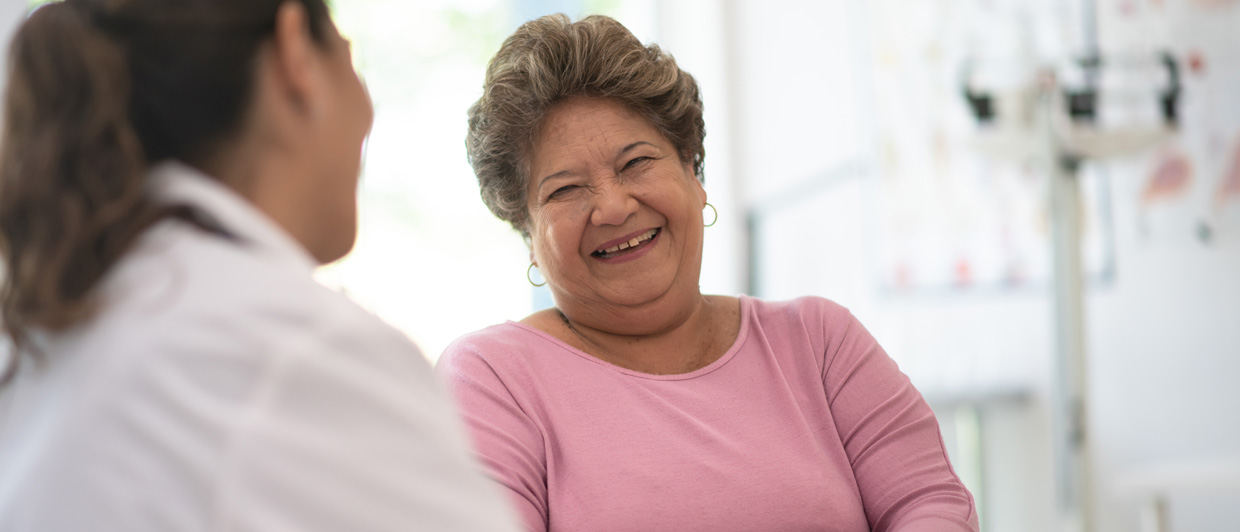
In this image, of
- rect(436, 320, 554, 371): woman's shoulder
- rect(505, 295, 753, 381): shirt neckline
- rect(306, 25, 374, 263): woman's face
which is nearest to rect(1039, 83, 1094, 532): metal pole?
rect(505, 295, 753, 381): shirt neckline

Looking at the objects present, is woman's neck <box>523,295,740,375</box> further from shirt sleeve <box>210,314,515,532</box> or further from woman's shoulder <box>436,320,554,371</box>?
shirt sleeve <box>210,314,515,532</box>

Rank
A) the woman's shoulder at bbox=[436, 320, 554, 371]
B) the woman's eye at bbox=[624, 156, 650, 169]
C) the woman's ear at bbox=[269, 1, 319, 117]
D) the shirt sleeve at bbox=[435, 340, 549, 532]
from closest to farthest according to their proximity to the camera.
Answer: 1. the woman's ear at bbox=[269, 1, 319, 117]
2. the shirt sleeve at bbox=[435, 340, 549, 532]
3. the woman's shoulder at bbox=[436, 320, 554, 371]
4. the woman's eye at bbox=[624, 156, 650, 169]

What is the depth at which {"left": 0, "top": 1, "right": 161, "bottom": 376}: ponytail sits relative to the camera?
677 millimetres

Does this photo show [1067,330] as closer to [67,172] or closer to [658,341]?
[658,341]

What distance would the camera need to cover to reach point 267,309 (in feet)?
2.11

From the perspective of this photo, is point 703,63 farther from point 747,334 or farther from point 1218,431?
→ point 747,334

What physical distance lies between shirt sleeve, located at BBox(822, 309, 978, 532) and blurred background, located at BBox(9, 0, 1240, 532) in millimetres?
1287

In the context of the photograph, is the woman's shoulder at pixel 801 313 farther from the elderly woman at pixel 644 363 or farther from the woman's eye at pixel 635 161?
the woman's eye at pixel 635 161

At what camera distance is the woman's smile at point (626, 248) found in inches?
60.4

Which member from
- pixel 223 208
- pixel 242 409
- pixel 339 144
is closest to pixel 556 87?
pixel 339 144

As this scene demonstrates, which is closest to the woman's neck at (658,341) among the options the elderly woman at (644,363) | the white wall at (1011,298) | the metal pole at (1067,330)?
the elderly woman at (644,363)

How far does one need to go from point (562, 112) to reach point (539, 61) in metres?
0.08

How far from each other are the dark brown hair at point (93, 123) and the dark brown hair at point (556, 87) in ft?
2.62

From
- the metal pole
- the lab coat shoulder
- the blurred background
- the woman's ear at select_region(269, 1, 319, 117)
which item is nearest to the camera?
the lab coat shoulder
